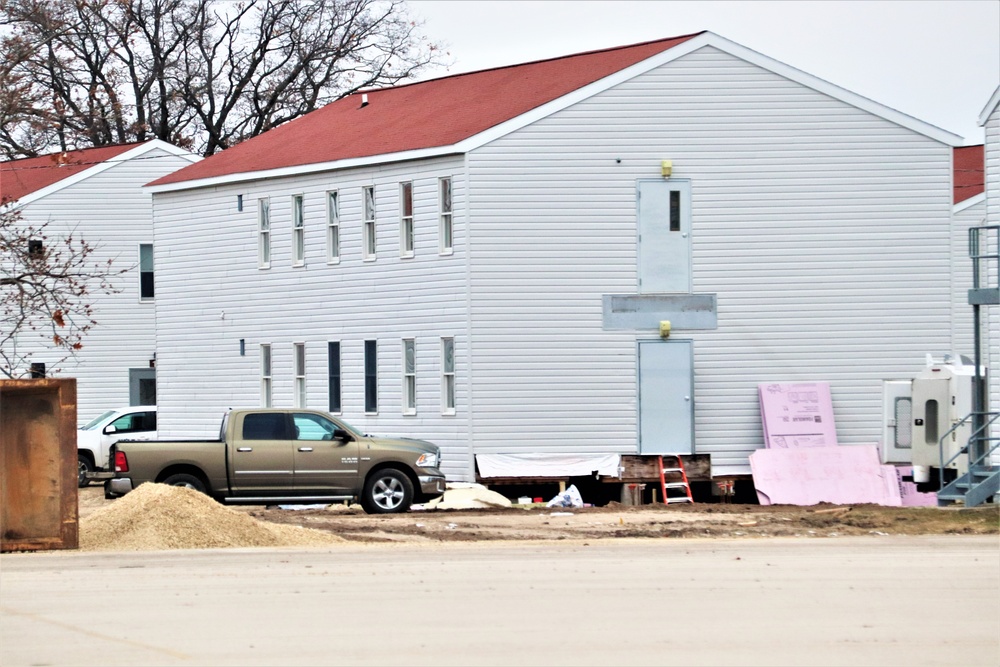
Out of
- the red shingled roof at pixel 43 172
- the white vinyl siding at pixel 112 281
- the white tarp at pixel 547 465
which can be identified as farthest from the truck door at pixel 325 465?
the red shingled roof at pixel 43 172

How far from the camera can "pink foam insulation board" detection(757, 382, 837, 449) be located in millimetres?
32438

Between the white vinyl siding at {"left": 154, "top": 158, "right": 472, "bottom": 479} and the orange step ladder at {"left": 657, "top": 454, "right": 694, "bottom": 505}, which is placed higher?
the white vinyl siding at {"left": 154, "top": 158, "right": 472, "bottom": 479}

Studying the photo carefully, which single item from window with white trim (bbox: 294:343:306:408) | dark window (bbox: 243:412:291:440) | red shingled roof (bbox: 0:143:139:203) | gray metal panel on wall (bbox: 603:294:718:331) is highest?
red shingled roof (bbox: 0:143:139:203)

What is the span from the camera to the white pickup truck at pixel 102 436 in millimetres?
35875

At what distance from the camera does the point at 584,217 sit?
32.4m

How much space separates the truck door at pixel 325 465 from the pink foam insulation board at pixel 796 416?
9898 millimetres

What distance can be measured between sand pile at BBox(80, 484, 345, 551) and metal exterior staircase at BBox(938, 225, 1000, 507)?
10.7 m

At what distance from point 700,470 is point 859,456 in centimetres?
310

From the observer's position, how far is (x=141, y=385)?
46.3 metres

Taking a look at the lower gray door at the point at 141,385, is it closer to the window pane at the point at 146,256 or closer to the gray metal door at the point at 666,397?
the window pane at the point at 146,256

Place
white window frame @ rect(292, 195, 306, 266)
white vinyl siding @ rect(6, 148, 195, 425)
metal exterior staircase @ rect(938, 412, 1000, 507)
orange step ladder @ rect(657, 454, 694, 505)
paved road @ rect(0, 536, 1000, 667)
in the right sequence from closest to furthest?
paved road @ rect(0, 536, 1000, 667) < metal exterior staircase @ rect(938, 412, 1000, 507) < orange step ladder @ rect(657, 454, 694, 505) < white window frame @ rect(292, 195, 306, 266) < white vinyl siding @ rect(6, 148, 195, 425)

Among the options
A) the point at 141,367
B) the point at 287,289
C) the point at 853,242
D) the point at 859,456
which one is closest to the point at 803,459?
the point at 859,456

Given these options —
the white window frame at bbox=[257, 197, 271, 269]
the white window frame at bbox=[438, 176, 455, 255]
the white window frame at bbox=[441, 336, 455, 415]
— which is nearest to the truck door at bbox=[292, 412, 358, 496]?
the white window frame at bbox=[441, 336, 455, 415]

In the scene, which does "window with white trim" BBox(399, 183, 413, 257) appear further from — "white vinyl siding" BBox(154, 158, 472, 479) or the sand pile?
the sand pile
